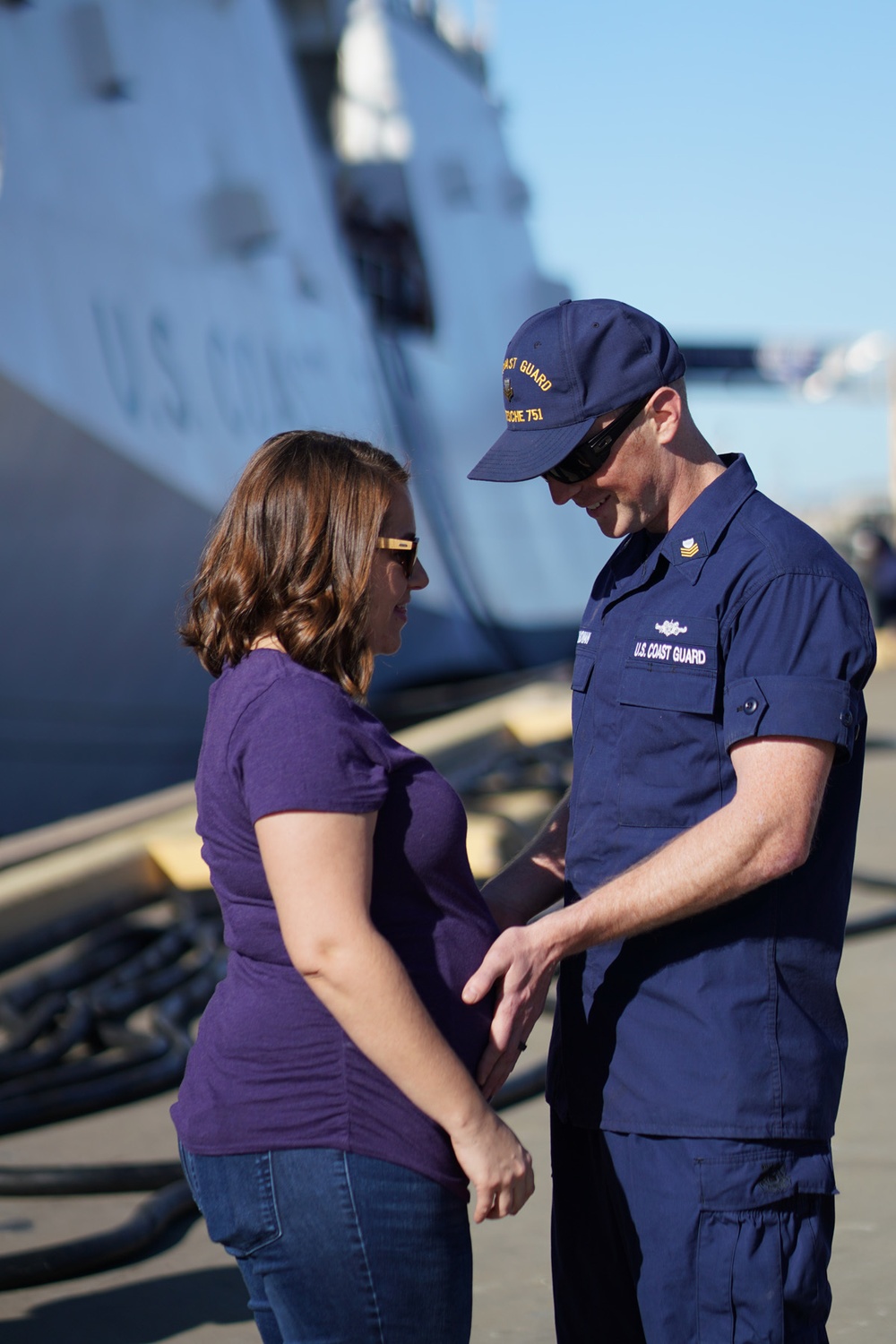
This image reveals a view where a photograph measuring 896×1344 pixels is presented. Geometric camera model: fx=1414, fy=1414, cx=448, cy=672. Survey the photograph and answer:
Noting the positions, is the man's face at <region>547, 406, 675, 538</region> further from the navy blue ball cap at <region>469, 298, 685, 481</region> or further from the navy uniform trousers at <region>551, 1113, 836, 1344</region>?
the navy uniform trousers at <region>551, 1113, 836, 1344</region>

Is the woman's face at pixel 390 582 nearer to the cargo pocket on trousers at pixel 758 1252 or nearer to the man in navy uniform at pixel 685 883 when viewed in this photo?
the man in navy uniform at pixel 685 883

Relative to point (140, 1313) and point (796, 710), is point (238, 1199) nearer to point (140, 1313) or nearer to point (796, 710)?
point (796, 710)

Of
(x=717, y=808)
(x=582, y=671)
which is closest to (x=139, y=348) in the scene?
(x=582, y=671)

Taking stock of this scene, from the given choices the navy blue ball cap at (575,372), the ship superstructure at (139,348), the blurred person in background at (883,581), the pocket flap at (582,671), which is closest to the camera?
the navy blue ball cap at (575,372)

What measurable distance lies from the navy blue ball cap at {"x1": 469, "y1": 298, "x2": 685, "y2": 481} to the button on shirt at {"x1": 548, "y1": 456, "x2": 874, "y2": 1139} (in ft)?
0.62

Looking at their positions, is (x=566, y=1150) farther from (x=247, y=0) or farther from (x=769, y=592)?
(x=247, y=0)

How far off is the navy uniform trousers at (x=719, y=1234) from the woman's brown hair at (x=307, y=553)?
0.74m

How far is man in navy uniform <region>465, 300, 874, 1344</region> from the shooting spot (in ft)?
5.74

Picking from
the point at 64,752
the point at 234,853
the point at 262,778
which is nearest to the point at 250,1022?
the point at 234,853

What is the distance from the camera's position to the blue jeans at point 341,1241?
5.28ft

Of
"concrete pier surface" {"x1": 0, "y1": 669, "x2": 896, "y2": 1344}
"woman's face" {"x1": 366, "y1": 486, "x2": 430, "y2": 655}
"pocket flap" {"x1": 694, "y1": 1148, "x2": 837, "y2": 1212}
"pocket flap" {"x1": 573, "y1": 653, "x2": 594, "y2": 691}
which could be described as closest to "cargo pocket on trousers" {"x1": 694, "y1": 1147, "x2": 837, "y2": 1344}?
"pocket flap" {"x1": 694, "y1": 1148, "x2": 837, "y2": 1212}

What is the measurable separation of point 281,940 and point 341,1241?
0.34 meters

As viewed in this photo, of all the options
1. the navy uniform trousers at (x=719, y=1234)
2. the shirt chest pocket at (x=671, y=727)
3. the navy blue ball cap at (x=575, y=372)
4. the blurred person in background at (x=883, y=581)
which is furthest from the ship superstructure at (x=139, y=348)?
the blurred person in background at (x=883, y=581)

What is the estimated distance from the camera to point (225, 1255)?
312 centimetres
